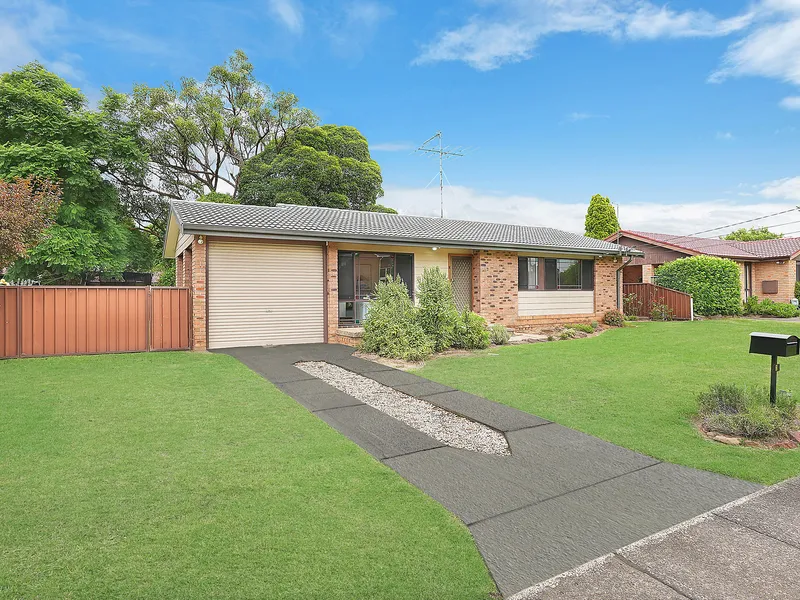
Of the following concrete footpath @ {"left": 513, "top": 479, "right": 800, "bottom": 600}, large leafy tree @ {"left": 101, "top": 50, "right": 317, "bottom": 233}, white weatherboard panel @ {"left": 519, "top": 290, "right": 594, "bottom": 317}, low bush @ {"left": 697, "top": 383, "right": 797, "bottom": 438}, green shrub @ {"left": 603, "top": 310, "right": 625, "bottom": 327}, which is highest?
large leafy tree @ {"left": 101, "top": 50, "right": 317, "bottom": 233}

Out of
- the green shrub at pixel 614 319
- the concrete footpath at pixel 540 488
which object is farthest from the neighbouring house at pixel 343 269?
the concrete footpath at pixel 540 488

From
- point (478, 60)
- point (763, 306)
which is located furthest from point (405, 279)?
point (763, 306)

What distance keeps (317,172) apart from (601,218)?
66.6ft

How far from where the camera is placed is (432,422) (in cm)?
531

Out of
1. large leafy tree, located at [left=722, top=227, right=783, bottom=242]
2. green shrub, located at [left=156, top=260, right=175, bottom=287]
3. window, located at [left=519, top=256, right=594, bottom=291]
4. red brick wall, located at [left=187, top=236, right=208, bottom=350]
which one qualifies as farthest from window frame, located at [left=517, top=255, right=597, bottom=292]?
large leafy tree, located at [left=722, top=227, right=783, bottom=242]

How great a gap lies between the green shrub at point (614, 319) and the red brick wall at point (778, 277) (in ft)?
41.6

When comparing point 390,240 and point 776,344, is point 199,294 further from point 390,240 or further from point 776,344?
point 776,344

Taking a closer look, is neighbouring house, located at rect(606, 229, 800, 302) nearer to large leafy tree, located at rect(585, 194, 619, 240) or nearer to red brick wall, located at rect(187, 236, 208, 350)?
large leafy tree, located at rect(585, 194, 619, 240)

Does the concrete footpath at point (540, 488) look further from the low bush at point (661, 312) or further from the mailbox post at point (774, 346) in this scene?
the low bush at point (661, 312)

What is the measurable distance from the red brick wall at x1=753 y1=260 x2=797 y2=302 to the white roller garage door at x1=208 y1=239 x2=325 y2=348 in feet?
79.0

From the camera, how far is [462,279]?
1495 centimetres

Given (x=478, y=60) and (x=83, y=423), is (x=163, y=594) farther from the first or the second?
(x=478, y=60)

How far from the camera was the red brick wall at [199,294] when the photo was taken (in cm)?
1067

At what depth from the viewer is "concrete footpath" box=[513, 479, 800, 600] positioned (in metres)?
2.24
